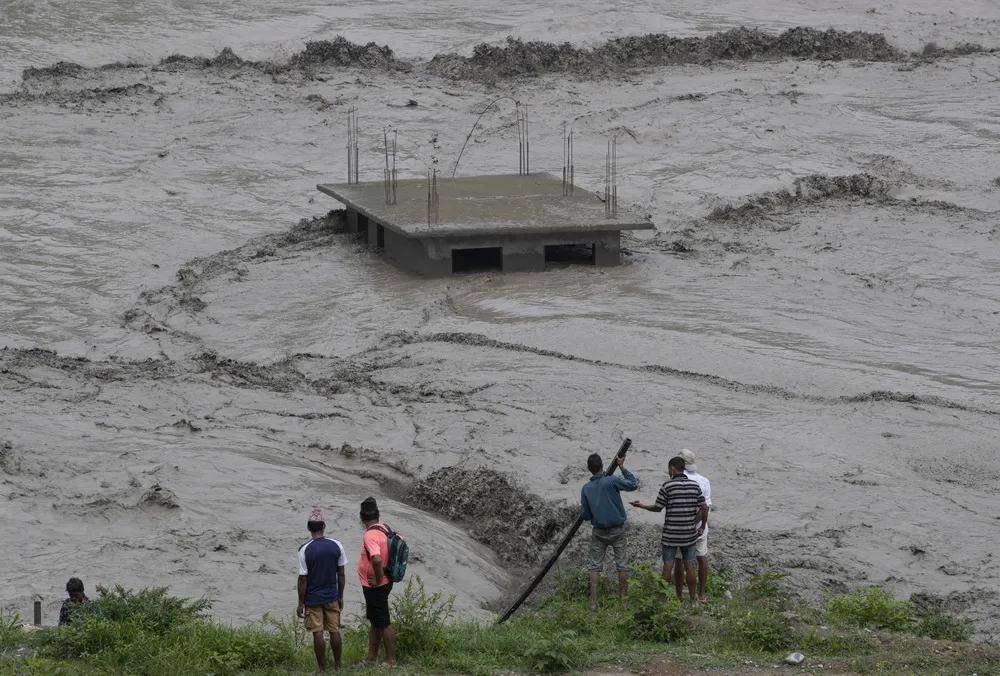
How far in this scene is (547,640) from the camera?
964cm

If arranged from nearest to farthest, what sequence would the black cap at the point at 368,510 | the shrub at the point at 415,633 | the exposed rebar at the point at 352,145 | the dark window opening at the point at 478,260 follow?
the black cap at the point at 368,510 → the shrub at the point at 415,633 → the dark window opening at the point at 478,260 → the exposed rebar at the point at 352,145

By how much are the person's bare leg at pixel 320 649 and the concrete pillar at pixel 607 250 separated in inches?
464

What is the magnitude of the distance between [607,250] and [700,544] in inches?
390

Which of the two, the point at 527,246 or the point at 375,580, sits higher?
the point at 527,246

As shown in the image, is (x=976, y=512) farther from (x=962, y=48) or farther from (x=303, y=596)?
(x=962, y=48)

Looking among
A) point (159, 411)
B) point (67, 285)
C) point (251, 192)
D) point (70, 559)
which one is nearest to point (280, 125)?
point (251, 192)

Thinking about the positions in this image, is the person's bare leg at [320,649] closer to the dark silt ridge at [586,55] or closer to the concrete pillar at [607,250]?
the concrete pillar at [607,250]

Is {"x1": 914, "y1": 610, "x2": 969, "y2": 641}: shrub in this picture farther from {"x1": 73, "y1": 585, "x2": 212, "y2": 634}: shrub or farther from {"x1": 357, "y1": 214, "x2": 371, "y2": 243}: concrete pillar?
{"x1": 357, "y1": 214, "x2": 371, "y2": 243}: concrete pillar

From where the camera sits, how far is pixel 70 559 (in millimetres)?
11758

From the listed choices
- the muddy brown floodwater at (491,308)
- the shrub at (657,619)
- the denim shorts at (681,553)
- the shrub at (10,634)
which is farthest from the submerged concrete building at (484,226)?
the shrub at (10,634)

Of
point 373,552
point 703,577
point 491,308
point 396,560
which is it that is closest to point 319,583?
point 373,552

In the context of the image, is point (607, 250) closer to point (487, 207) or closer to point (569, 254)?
point (569, 254)

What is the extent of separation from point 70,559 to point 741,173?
15.7 metres

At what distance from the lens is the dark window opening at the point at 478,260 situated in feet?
68.3
